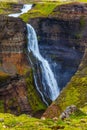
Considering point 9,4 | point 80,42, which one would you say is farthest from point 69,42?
point 9,4

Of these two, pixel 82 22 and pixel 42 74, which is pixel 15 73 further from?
pixel 82 22

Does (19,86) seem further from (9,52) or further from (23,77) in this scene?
(9,52)

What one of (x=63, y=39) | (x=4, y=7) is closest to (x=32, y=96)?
(x=63, y=39)

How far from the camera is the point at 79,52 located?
287 ft

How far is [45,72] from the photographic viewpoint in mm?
79250

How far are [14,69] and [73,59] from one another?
13.3 metres

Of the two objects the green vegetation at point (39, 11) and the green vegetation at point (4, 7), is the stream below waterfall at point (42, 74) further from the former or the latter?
the green vegetation at point (4, 7)

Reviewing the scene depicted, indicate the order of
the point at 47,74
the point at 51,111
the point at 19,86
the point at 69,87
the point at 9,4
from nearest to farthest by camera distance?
the point at 51,111
the point at 69,87
the point at 19,86
the point at 47,74
the point at 9,4

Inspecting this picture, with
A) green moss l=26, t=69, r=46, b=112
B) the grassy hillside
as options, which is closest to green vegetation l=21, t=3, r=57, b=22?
green moss l=26, t=69, r=46, b=112

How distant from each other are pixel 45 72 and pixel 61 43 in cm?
1137

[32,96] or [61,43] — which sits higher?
[61,43]

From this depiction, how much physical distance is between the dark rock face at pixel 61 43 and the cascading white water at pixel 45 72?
5.18 ft

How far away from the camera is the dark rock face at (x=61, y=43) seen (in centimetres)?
8431

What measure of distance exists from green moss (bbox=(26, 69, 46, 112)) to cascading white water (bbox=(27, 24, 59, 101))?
175cm
